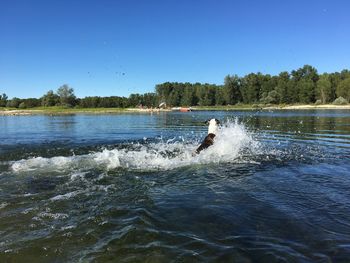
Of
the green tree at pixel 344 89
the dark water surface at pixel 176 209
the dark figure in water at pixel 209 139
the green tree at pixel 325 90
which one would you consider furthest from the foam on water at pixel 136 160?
the green tree at pixel 325 90

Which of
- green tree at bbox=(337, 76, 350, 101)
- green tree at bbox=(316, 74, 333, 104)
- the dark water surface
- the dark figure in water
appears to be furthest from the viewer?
green tree at bbox=(316, 74, 333, 104)

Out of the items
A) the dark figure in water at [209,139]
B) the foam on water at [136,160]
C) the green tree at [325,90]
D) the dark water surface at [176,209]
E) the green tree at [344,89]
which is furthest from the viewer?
the green tree at [325,90]

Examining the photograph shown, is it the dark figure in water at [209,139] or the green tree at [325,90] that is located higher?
the green tree at [325,90]

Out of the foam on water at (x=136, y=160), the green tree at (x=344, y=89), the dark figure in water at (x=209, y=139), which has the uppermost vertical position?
the green tree at (x=344, y=89)

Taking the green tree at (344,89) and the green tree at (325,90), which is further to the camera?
the green tree at (325,90)

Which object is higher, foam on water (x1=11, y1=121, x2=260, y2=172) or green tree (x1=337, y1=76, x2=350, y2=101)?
green tree (x1=337, y1=76, x2=350, y2=101)

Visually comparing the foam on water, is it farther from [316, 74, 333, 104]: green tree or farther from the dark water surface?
[316, 74, 333, 104]: green tree

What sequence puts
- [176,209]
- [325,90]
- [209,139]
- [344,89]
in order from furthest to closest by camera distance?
[325,90] → [344,89] → [209,139] → [176,209]

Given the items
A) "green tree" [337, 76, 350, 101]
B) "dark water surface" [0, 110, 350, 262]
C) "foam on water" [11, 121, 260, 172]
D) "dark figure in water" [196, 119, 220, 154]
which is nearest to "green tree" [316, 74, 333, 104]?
"green tree" [337, 76, 350, 101]

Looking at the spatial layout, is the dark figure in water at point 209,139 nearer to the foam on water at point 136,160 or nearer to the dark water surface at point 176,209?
the foam on water at point 136,160

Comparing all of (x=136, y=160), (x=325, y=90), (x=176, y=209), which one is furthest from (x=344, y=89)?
(x=176, y=209)

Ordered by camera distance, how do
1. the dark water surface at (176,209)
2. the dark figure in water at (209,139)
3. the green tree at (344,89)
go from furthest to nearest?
1. the green tree at (344,89)
2. the dark figure in water at (209,139)
3. the dark water surface at (176,209)

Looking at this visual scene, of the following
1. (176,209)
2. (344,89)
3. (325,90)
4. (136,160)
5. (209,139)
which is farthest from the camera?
(325,90)

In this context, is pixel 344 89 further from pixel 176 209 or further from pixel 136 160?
pixel 176 209
